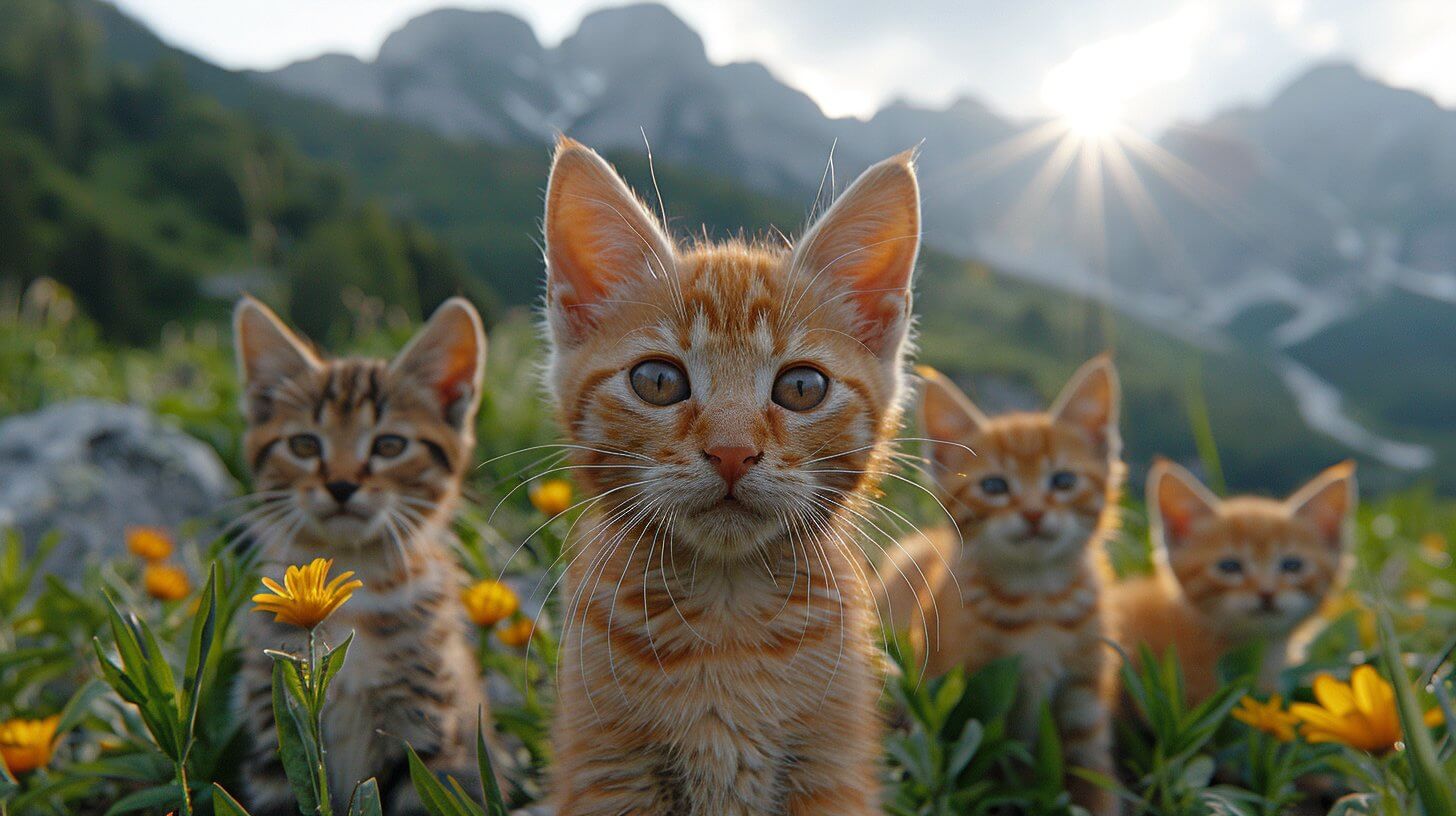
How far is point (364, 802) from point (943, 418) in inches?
76.6

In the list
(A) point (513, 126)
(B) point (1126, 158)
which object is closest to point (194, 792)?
(A) point (513, 126)

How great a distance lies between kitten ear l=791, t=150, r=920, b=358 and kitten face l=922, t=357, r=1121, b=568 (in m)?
0.75

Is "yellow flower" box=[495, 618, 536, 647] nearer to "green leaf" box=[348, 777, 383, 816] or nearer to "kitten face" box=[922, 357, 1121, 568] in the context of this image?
"green leaf" box=[348, 777, 383, 816]

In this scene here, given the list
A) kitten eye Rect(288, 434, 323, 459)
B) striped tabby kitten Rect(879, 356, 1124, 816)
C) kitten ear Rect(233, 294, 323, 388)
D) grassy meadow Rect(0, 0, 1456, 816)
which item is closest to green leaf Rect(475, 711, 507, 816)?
grassy meadow Rect(0, 0, 1456, 816)

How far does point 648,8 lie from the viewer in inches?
79.5

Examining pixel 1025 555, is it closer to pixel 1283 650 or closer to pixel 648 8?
pixel 1283 650

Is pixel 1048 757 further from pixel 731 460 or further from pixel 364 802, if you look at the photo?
pixel 364 802

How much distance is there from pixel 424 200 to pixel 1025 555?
134 feet

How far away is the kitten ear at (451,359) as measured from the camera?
7.25ft

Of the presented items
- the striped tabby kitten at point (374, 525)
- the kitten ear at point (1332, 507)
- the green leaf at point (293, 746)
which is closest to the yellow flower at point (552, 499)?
the striped tabby kitten at point (374, 525)

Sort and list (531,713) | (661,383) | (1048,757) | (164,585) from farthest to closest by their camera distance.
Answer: (164,585) → (531,713) → (1048,757) → (661,383)

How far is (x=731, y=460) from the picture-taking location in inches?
51.7

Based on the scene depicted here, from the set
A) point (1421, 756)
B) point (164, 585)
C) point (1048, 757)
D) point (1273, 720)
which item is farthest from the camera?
point (164, 585)

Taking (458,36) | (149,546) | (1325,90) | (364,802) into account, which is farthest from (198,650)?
A: (1325,90)
